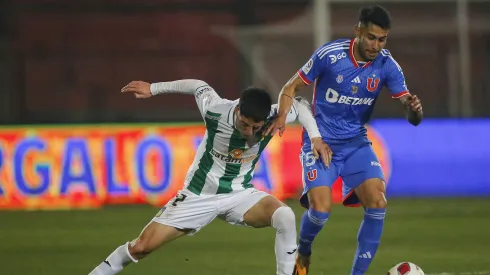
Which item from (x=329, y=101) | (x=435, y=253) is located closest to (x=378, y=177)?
(x=329, y=101)

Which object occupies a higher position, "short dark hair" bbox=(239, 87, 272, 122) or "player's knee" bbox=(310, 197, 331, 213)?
"short dark hair" bbox=(239, 87, 272, 122)

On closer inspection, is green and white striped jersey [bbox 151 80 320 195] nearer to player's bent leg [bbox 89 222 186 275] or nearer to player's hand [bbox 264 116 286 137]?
player's hand [bbox 264 116 286 137]

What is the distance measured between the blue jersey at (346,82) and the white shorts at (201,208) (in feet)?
2.85

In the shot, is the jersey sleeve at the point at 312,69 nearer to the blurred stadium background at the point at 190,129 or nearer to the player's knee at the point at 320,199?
the player's knee at the point at 320,199

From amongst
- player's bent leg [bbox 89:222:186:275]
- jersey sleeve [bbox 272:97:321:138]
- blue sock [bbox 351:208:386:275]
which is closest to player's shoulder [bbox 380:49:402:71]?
jersey sleeve [bbox 272:97:321:138]

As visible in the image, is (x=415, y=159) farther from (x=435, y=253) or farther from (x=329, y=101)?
(x=329, y=101)

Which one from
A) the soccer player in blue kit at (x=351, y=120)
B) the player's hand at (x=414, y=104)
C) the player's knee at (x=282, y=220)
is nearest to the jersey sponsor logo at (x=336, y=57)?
the soccer player in blue kit at (x=351, y=120)

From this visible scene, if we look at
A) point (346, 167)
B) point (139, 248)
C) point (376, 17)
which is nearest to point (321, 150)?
point (346, 167)

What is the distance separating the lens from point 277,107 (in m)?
6.81

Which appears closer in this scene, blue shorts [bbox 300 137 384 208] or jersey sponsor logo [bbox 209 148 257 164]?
jersey sponsor logo [bbox 209 148 257 164]

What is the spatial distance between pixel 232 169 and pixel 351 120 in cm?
102

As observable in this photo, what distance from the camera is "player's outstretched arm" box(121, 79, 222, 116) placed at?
661 cm

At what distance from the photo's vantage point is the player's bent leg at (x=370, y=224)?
6.90m

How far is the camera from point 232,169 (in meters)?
A: 6.75
